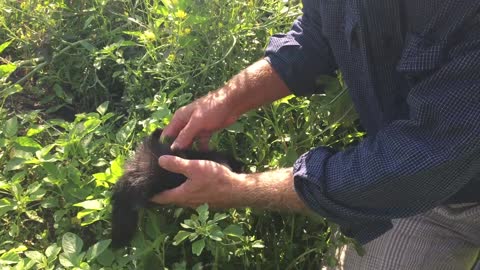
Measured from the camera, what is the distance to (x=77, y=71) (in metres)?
2.45

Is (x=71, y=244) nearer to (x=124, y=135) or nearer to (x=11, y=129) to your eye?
(x=124, y=135)

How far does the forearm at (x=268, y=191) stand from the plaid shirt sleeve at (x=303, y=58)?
351mm

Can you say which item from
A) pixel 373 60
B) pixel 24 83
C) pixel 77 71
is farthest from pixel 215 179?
pixel 24 83

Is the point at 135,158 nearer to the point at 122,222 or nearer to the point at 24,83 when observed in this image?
the point at 122,222

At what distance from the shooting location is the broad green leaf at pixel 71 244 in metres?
1.57

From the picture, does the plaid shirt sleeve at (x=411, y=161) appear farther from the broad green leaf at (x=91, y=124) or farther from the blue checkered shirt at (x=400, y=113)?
the broad green leaf at (x=91, y=124)

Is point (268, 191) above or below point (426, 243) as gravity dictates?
above

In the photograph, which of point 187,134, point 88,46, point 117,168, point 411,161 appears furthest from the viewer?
point 88,46

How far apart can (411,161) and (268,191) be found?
1.27 ft

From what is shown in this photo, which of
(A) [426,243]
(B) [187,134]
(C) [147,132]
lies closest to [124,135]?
(C) [147,132]

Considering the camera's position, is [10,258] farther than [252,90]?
No

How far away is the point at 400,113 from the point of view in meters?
1.54

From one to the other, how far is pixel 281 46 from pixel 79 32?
96 centimetres

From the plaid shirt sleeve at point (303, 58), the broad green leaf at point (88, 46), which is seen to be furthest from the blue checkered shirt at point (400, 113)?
the broad green leaf at point (88, 46)
